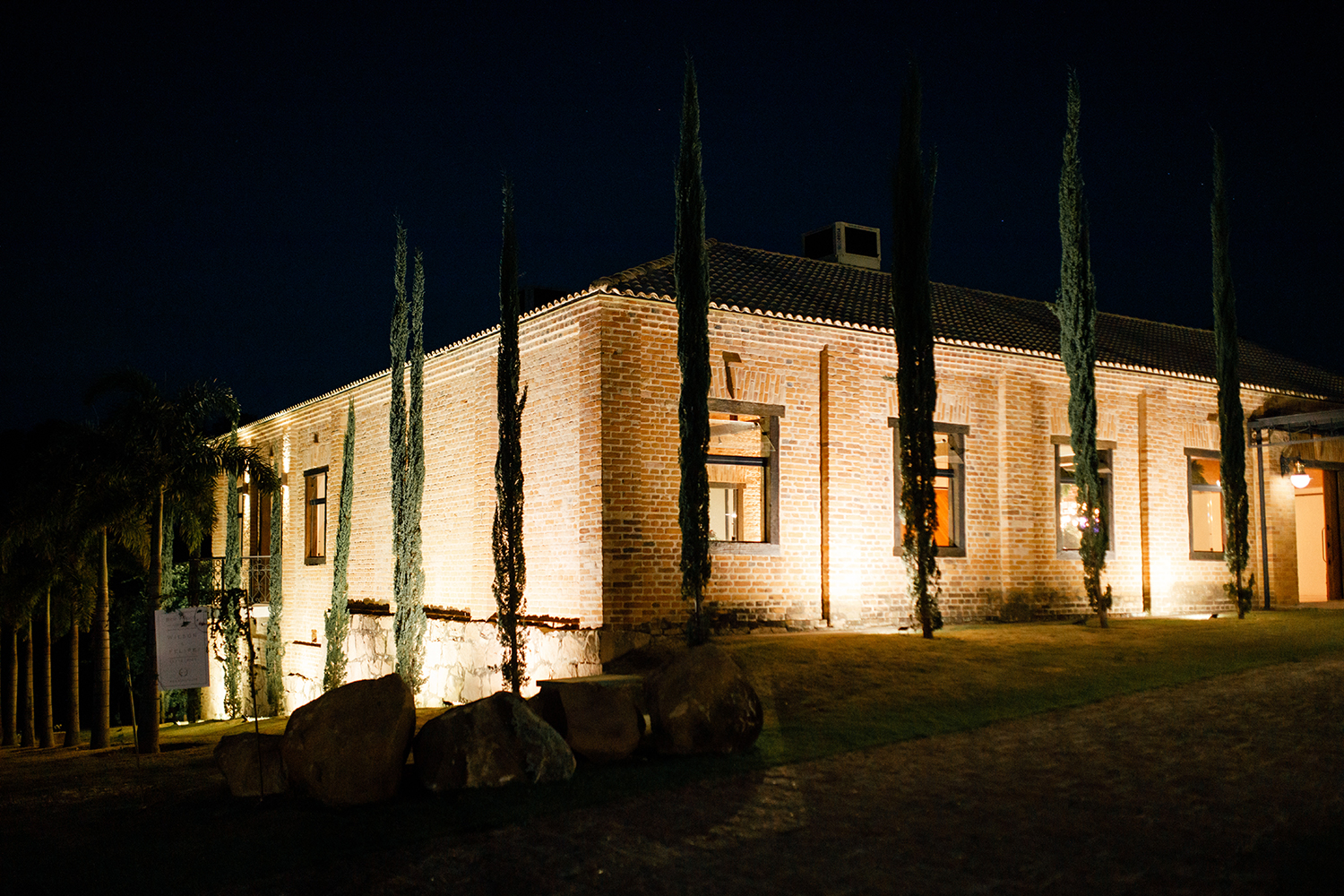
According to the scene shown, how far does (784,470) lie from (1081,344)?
501 cm

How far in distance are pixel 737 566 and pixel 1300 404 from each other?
46.2 ft

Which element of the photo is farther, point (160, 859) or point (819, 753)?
point (819, 753)

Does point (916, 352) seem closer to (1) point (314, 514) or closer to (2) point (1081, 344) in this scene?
(2) point (1081, 344)

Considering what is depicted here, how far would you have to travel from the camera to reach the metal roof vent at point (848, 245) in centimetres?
2023

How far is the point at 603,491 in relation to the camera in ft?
41.2

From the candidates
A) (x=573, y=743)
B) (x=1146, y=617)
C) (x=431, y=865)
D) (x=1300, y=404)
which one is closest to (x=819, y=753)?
(x=573, y=743)

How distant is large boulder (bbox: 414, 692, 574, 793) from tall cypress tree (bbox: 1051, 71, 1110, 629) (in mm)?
10421

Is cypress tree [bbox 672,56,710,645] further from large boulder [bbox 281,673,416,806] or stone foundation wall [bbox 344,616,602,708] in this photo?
large boulder [bbox 281,673,416,806]

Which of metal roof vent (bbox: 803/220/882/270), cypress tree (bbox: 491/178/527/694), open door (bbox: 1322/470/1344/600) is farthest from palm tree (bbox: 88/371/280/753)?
open door (bbox: 1322/470/1344/600)

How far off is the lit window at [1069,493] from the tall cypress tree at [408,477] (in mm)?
10223

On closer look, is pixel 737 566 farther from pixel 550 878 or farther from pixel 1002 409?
pixel 550 878

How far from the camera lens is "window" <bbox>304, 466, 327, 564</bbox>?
72.4ft

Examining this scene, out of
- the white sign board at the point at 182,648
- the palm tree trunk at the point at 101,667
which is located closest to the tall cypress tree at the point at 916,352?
the white sign board at the point at 182,648

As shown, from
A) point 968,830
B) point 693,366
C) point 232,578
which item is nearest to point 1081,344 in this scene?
point 693,366
